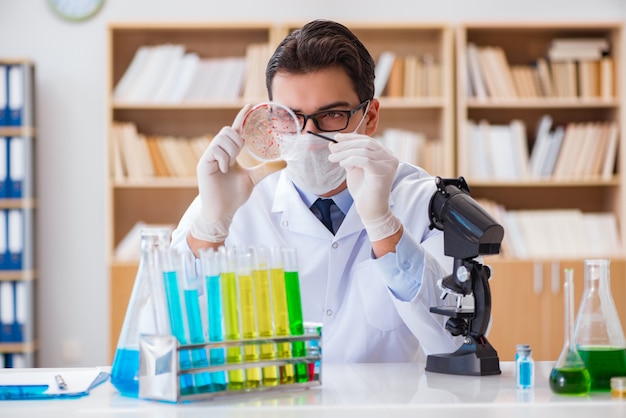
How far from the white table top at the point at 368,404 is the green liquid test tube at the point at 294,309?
0.10 ft

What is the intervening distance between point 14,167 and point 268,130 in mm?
2855

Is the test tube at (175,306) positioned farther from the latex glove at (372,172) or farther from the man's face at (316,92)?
the man's face at (316,92)

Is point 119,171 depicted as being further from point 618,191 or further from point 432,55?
point 618,191

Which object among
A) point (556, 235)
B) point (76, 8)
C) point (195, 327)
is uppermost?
point (76, 8)

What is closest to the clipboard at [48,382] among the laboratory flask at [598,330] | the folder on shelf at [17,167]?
the laboratory flask at [598,330]

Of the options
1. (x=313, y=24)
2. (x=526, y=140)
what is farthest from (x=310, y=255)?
(x=526, y=140)

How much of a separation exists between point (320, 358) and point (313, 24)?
36.8 inches

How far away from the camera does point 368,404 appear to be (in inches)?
45.7

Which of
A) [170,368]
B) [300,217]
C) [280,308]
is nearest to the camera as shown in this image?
[170,368]

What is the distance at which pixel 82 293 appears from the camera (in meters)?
4.48

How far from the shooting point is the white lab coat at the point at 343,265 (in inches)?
72.4

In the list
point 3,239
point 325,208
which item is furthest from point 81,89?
point 325,208

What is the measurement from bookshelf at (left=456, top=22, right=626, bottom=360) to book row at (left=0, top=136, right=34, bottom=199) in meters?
2.16

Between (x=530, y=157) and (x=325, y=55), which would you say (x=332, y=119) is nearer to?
(x=325, y=55)
